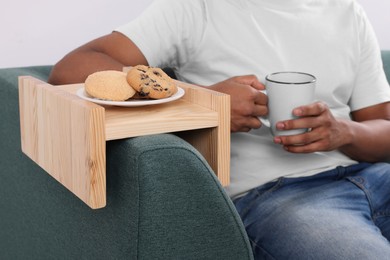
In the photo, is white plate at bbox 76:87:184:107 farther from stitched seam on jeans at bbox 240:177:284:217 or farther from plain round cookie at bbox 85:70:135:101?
stitched seam on jeans at bbox 240:177:284:217

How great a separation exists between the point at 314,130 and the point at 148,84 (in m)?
0.36

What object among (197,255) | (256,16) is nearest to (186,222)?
(197,255)

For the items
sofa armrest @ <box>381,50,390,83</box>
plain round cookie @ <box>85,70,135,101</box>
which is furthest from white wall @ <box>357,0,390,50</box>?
plain round cookie @ <box>85,70,135,101</box>

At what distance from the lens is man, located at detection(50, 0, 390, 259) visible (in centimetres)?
113

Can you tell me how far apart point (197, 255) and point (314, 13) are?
741 mm

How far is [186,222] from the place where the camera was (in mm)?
930

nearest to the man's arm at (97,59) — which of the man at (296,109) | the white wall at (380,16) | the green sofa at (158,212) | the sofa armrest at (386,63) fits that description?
the man at (296,109)

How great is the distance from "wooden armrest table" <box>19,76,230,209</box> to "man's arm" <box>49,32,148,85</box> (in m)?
0.17

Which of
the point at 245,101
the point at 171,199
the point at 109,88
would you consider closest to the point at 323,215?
the point at 245,101

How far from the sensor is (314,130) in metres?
1.17

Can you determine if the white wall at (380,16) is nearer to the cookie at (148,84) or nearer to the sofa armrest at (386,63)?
the sofa armrest at (386,63)

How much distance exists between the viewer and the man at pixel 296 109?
3.70 ft

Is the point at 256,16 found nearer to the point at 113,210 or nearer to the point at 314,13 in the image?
the point at 314,13

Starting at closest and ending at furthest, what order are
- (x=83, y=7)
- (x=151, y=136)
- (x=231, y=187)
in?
(x=151, y=136), (x=231, y=187), (x=83, y=7)
